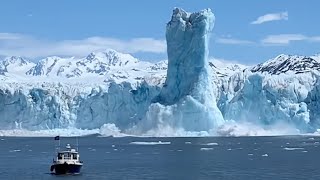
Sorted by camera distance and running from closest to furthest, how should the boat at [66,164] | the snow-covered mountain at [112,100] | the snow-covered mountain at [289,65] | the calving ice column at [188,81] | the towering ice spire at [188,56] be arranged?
the boat at [66,164], the calving ice column at [188,81], the towering ice spire at [188,56], the snow-covered mountain at [112,100], the snow-covered mountain at [289,65]

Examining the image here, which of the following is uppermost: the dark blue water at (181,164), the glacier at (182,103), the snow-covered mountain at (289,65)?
the snow-covered mountain at (289,65)

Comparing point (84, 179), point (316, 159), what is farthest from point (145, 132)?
point (84, 179)

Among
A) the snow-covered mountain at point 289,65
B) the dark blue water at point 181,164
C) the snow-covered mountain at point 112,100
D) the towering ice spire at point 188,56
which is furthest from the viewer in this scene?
the snow-covered mountain at point 289,65

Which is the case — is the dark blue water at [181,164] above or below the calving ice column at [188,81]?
below

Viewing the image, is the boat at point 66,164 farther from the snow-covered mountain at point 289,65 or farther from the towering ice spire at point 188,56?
the snow-covered mountain at point 289,65

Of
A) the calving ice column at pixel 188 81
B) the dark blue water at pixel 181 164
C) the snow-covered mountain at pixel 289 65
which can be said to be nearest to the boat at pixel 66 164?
the dark blue water at pixel 181 164

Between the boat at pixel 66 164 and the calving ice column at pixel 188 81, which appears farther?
the calving ice column at pixel 188 81

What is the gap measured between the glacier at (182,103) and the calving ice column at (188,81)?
0.11 meters

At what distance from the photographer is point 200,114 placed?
8038cm

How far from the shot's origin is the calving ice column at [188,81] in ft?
264

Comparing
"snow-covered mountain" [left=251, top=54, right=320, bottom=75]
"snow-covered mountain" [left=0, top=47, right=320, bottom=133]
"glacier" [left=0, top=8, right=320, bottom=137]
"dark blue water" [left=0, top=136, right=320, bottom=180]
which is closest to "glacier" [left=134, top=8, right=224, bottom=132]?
"glacier" [left=0, top=8, right=320, bottom=137]

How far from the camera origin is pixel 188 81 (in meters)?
82.4

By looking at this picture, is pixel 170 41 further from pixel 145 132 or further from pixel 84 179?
pixel 84 179

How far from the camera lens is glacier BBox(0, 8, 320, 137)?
8162 cm
